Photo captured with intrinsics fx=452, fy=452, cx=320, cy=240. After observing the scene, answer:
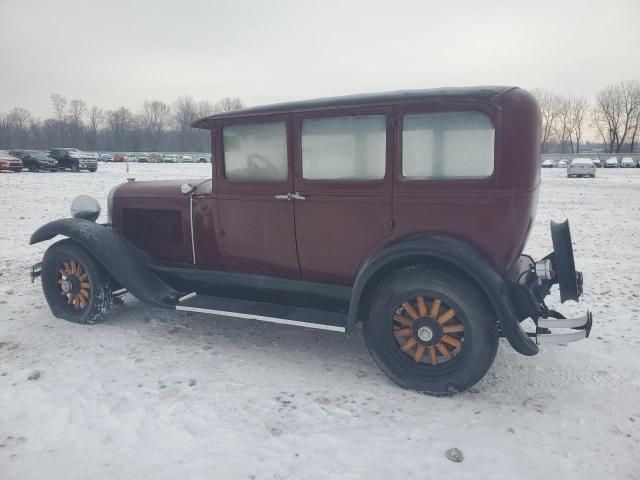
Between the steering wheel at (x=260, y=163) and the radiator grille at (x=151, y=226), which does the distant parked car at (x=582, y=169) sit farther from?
the radiator grille at (x=151, y=226)

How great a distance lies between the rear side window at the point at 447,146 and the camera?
316cm

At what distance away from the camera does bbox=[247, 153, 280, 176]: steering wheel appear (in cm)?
385

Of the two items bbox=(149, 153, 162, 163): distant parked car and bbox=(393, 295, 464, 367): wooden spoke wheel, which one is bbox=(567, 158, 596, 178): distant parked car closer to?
bbox=(393, 295, 464, 367): wooden spoke wheel

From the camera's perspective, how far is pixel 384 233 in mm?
3459

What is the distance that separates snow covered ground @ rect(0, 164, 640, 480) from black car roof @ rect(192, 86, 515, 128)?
2.07 m

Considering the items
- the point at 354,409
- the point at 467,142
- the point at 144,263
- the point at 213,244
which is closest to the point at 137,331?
the point at 144,263

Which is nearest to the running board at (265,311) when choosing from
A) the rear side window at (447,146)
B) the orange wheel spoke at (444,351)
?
the orange wheel spoke at (444,351)

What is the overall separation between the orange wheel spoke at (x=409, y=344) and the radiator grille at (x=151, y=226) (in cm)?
239

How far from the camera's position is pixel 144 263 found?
14.9ft

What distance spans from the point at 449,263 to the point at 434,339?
550 mm

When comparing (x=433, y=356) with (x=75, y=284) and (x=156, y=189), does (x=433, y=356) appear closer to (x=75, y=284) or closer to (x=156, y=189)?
(x=156, y=189)

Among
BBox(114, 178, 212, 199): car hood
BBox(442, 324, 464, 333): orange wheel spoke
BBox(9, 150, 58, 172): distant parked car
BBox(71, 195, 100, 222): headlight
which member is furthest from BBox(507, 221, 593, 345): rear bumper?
BBox(9, 150, 58, 172): distant parked car

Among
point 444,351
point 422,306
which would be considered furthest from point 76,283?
point 444,351

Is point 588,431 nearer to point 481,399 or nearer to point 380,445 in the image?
point 481,399
